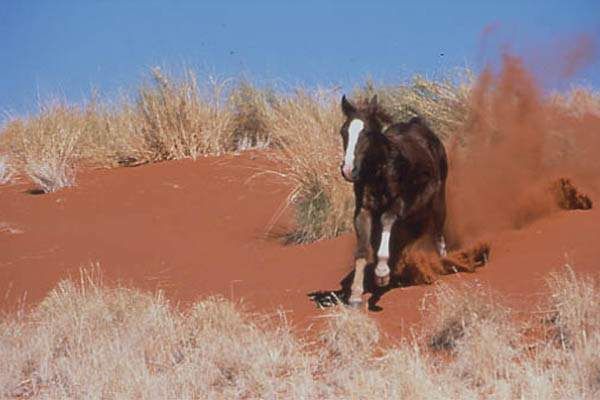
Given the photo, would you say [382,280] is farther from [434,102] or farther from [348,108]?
[434,102]

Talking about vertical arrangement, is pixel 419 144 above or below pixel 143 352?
above

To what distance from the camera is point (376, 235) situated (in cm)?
1205

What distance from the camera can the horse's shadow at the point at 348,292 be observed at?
11.1 m

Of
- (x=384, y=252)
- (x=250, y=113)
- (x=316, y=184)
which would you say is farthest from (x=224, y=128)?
(x=384, y=252)

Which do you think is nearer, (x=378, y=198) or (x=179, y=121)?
(x=378, y=198)

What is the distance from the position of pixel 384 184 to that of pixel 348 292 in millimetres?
1201

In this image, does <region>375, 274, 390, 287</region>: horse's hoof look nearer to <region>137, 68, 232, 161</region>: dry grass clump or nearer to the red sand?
the red sand

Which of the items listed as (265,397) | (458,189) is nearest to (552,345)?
(265,397)

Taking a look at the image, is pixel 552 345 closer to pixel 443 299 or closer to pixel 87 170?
pixel 443 299

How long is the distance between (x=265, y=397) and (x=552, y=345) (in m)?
2.26

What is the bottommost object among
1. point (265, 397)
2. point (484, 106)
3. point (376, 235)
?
point (265, 397)

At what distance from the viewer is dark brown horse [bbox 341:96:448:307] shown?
11.1m

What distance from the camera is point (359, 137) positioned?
11055 mm

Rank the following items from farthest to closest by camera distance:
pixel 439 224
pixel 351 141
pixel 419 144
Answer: pixel 439 224, pixel 419 144, pixel 351 141
